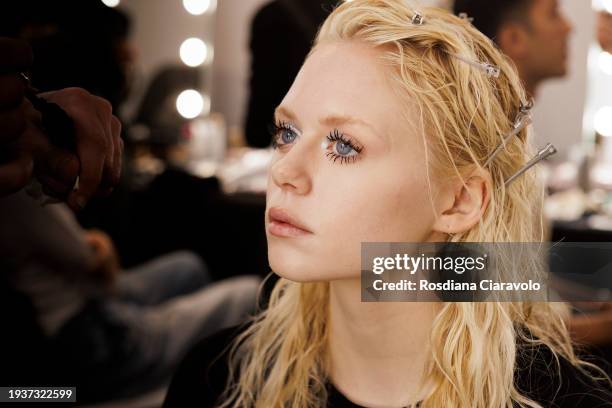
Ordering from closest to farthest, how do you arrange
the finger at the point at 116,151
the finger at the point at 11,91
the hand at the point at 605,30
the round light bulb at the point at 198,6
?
1. the finger at the point at 11,91
2. the finger at the point at 116,151
3. the hand at the point at 605,30
4. the round light bulb at the point at 198,6

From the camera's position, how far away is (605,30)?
4.36 ft

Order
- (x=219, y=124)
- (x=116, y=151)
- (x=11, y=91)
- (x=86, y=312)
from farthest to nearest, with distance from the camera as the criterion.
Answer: (x=219, y=124), (x=86, y=312), (x=116, y=151), (x=11, y=91)

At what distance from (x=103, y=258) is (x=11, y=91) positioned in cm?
110

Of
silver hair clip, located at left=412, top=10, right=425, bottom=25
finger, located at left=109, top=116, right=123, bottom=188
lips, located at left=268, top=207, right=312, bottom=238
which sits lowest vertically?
lips, located at left=268, top=207, right=312, bottom=238

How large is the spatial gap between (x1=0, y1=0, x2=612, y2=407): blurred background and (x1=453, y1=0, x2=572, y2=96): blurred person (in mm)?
37

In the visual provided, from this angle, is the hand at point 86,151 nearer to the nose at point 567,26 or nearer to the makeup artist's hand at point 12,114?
the makeup artist's hand at point 12,114

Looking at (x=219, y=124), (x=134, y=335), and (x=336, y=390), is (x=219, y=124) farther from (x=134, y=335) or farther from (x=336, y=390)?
(x=336, y=390)

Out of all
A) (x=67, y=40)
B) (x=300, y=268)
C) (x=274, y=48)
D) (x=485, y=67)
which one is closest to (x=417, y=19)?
(x=485, y=67)

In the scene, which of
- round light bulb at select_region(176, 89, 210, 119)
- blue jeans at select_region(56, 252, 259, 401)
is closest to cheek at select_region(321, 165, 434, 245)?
blue jeans at select_region(56, 252, 259, 401)

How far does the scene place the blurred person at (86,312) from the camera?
4.45ft

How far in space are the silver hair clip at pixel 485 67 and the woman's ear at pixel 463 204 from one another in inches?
4.2

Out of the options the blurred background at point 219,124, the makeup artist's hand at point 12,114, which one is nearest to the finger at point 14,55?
the makeup artist's hand at point 12,114

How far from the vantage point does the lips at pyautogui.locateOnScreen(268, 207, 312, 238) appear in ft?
2.07

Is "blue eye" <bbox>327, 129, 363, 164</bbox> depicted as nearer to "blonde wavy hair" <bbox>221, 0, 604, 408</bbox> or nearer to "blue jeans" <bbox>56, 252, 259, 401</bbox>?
"blonde wavy hair" <bbox>221, 0, 604, 408</bbox>
